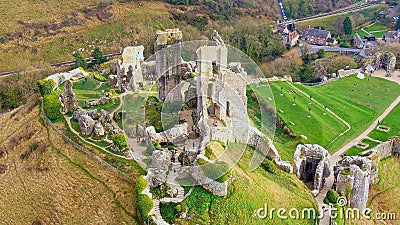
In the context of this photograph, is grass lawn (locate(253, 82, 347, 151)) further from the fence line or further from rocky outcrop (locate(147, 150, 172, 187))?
the fence line

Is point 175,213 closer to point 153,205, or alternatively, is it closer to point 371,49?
point 153,205

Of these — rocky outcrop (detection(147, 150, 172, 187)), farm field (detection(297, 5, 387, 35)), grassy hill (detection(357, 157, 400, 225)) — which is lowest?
grassy hill (detection(357, 157, 400, 225))

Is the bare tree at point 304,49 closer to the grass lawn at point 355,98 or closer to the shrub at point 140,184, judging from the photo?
the grass lawn at point 355,98

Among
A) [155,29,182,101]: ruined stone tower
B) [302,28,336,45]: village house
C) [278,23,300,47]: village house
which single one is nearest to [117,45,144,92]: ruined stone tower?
[155,29,182,101]: ruined stone tower

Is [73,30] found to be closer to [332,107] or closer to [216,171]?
[332,107]

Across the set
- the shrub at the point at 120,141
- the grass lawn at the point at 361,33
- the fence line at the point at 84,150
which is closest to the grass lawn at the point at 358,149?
the shrub at the point at 120,141

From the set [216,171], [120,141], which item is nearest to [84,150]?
[120,141]
